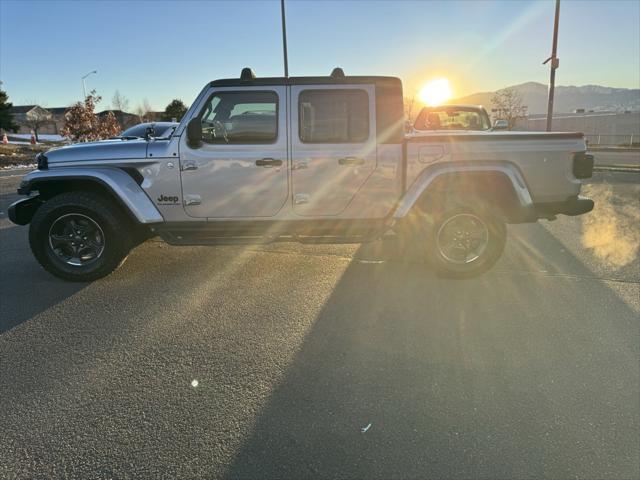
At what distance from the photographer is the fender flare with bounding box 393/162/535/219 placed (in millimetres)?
4402

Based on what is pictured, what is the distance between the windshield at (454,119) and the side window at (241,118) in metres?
6.70

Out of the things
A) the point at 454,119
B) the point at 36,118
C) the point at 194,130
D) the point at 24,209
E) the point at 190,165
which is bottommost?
the point at 24,209

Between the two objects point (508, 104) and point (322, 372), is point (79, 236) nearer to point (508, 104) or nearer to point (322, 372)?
point (322, 372)

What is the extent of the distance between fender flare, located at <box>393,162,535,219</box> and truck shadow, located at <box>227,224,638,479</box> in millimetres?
904

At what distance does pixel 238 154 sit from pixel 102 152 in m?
1.43

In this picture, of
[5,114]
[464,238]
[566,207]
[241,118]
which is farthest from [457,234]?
[5,114]

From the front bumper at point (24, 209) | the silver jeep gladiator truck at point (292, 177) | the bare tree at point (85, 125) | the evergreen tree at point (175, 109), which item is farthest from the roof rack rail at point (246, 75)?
the evergreen tree at point (175, 109)

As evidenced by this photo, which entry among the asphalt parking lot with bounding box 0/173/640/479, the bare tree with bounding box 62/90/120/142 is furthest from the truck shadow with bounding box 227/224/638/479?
the bare tree with bounding box 62/90/120/142

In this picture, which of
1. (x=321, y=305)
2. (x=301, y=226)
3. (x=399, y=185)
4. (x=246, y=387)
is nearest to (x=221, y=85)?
(x=301, y=226)

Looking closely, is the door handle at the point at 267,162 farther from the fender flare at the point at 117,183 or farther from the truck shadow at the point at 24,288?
the truck shadow at the point at 24,288

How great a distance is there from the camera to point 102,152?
4.39m

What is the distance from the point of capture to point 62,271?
4.54m

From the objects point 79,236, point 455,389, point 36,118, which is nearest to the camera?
point 455,389

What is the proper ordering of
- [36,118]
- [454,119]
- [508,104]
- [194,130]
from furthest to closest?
1. [36,118]
2. [508,104]
3. [454,119]
4. [194,130]
